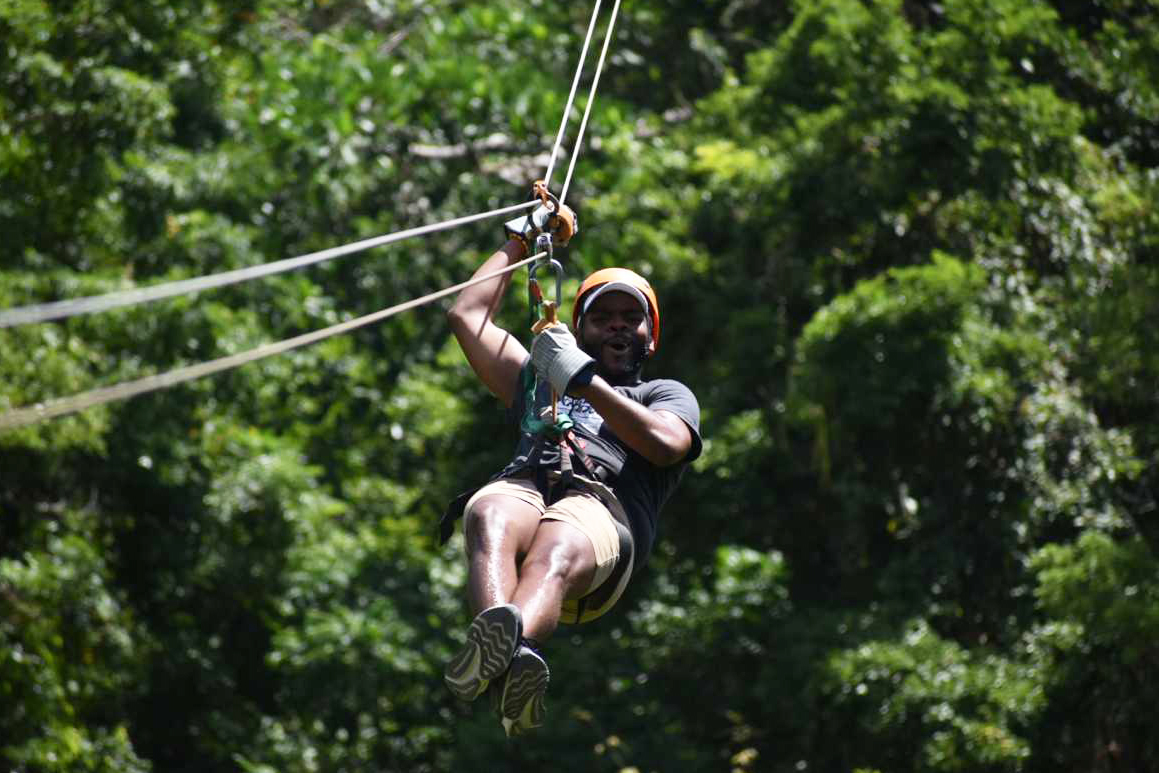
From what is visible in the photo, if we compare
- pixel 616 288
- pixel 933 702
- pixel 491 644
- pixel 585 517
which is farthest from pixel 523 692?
pixel 933 702

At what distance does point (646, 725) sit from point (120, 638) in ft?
10.2

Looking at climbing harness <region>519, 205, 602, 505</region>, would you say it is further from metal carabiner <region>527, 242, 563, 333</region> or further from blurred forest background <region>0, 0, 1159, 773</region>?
→ blurred forest background <region>0, 0, 1159, 773</region>

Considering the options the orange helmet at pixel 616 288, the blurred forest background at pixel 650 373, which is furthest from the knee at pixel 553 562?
the blurred forest background at pixel 650 373

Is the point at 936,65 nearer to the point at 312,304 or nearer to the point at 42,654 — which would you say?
the point at 312,304

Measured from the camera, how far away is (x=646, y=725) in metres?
11.0

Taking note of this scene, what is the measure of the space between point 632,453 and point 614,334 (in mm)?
316

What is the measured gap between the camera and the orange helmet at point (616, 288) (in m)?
4.99

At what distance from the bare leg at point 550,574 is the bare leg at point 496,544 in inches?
1.0

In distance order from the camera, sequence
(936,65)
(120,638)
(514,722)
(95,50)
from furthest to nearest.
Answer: (120,638), (95,50), (936,65), (514,722)

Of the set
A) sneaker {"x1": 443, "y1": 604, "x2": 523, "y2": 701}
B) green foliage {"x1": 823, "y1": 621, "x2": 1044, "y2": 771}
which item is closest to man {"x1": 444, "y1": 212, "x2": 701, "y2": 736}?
sneaker {"x1": 443, "y1": 604, "x2": 523, "y2": 701}

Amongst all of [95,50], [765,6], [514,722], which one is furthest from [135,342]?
[514,722]

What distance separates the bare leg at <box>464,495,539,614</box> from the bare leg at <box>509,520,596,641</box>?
24 mm

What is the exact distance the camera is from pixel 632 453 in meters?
4.97

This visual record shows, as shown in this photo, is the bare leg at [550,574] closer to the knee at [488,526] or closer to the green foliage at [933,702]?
the knee at [488,526]
